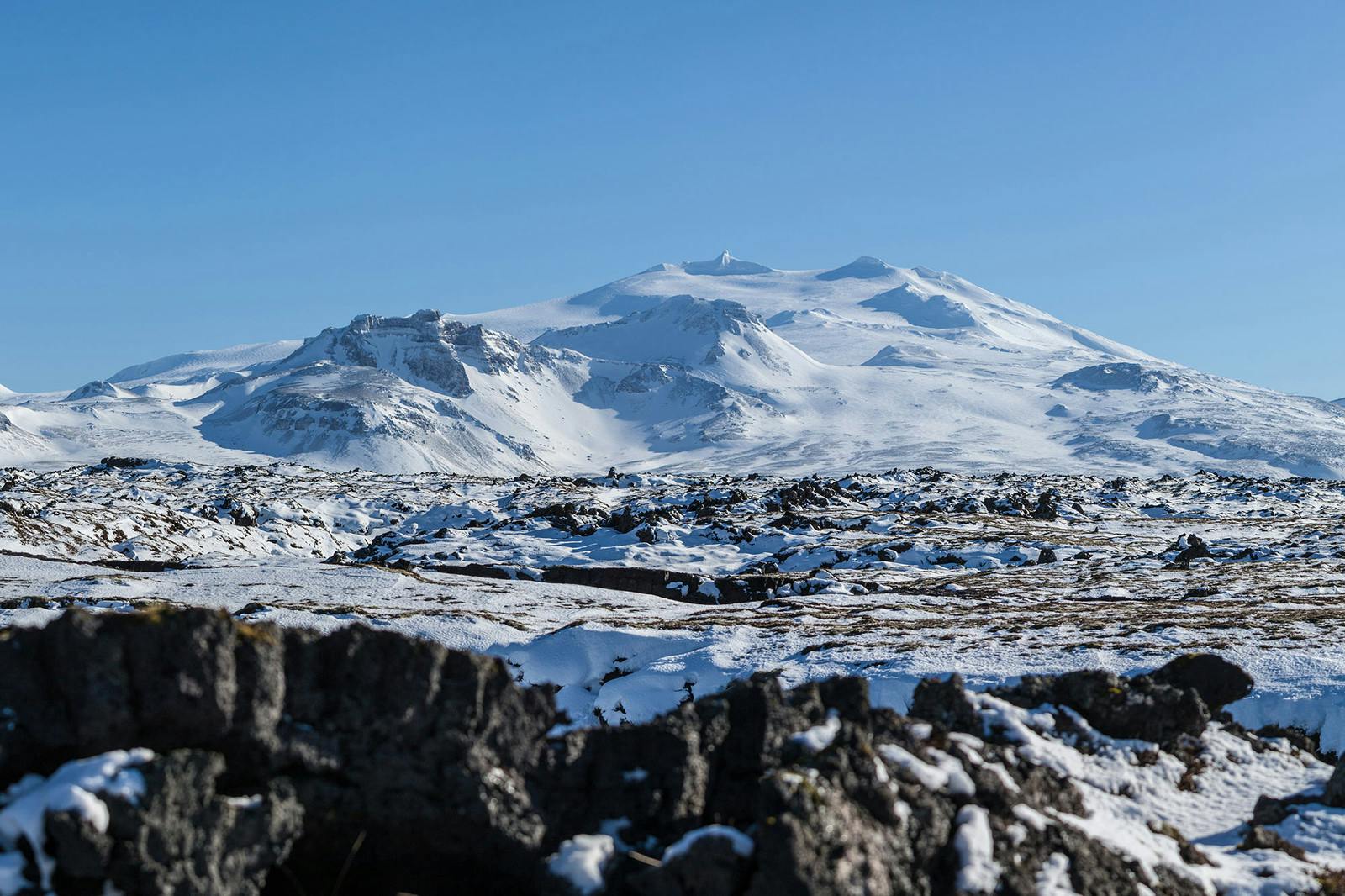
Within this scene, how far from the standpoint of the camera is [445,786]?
1259cm

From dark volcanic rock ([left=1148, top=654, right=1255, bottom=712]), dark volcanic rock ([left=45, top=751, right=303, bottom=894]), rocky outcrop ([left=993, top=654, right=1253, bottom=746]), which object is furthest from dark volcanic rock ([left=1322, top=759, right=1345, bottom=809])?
dark volcanic rock ([left=45, top=751, right=303, bottom=894])

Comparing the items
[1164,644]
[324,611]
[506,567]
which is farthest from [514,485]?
[1164,644]

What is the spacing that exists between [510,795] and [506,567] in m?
51.1

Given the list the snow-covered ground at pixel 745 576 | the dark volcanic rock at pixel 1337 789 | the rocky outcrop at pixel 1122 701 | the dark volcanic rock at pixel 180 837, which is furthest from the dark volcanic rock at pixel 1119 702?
the dark volcanic rock at pixel 180 837

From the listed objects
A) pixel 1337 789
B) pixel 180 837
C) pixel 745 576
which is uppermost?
pixel 180 837

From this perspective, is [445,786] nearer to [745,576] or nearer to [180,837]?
[180,837]

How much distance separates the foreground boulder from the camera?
11.1 metres

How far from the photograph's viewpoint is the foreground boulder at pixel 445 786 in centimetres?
1112

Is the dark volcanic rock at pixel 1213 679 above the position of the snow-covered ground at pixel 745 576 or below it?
above

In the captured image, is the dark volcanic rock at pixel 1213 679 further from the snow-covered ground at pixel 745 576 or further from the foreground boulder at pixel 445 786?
the foreground boulder at pixel 445 786

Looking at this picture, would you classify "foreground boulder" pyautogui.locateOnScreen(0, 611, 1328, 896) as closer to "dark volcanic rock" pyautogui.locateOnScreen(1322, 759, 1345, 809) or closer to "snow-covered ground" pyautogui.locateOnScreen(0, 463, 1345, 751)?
"dark volcanic rock" pyautogui.locateOnScreen(1322, 759, 1345, 809)

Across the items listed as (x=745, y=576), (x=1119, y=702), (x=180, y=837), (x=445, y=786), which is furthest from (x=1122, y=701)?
(x=745, y=576)

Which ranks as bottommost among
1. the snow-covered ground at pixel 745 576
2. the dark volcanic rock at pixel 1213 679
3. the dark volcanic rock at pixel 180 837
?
the snow-covered ground at pixel 745 576

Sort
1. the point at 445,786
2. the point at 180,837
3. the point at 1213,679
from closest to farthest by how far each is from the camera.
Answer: the point at 180,837, the point at 445,786, the point at 1213,679
